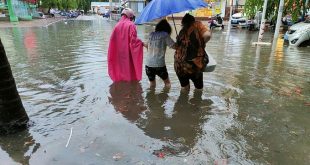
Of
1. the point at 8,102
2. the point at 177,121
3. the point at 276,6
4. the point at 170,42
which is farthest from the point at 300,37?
the point at 8,102

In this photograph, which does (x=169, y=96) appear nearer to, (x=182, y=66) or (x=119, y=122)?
(x=182, y=66)

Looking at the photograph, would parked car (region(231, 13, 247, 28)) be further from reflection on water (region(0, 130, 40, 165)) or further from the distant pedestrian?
reflection on water (region(0, 130, 40, 165))

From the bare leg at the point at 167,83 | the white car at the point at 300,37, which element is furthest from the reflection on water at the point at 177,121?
the white car at the point at 300,37

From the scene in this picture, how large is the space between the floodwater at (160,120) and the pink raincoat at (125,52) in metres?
0.36

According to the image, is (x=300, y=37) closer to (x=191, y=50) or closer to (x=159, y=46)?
(x=159, y=46)

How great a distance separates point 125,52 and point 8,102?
2803mm

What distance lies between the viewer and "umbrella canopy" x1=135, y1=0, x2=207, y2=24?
17.1ft

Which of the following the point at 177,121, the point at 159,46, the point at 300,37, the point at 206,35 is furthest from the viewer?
the point at 300,37

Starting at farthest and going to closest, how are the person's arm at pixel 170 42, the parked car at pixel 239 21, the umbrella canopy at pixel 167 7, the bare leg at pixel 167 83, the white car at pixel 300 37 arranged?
the parked car at pixel 239 21 < the white car at pixel 300 37 < the bare leg at pixel 167 83 < the person's arm at pixel 170 42 < the umbrella canopy at pixel 167 7

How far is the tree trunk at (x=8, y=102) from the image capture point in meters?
4.09

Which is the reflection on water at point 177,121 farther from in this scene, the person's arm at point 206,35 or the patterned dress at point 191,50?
the person's arm at point 206,35

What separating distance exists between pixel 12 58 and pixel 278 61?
8799mm

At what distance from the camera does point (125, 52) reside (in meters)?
6.53

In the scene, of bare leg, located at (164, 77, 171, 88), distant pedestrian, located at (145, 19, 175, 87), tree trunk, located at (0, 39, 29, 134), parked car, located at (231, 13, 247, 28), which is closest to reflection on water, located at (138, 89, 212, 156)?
bare leg, located at (164, 77, 171, 88)
